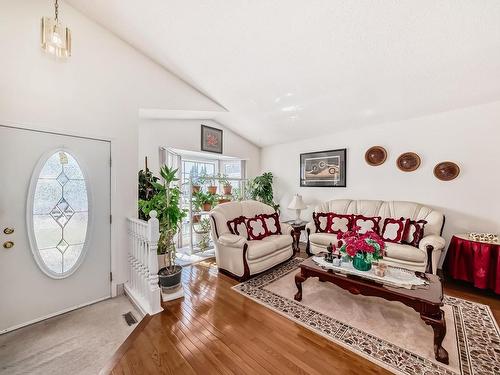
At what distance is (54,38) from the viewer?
1941 mm

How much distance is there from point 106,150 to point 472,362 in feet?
13.8

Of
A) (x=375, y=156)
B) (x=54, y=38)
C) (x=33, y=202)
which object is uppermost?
(x=54, y=38)

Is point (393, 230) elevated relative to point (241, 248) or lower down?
elevated

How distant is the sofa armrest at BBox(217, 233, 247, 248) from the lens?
3.02m

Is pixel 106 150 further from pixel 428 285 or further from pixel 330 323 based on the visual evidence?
pixel 428 285

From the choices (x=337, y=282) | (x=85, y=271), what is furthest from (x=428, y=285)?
(x=85, y=271)

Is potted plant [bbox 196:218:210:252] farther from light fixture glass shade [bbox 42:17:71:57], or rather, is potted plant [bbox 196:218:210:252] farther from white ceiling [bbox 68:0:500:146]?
light fixture glass shade [bbox 42:17:71:57]

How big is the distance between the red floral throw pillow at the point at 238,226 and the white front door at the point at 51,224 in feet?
5.45

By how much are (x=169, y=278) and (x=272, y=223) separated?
6.28 feet

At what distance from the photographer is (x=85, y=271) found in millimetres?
2531

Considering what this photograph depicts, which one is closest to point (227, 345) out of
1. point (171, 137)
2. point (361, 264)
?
point (361, 264)

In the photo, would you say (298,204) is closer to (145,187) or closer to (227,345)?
(145,187)

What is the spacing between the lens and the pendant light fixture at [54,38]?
193 cm

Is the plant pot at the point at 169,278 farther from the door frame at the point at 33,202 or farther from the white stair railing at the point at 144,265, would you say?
the door frame at the point at 33,202
